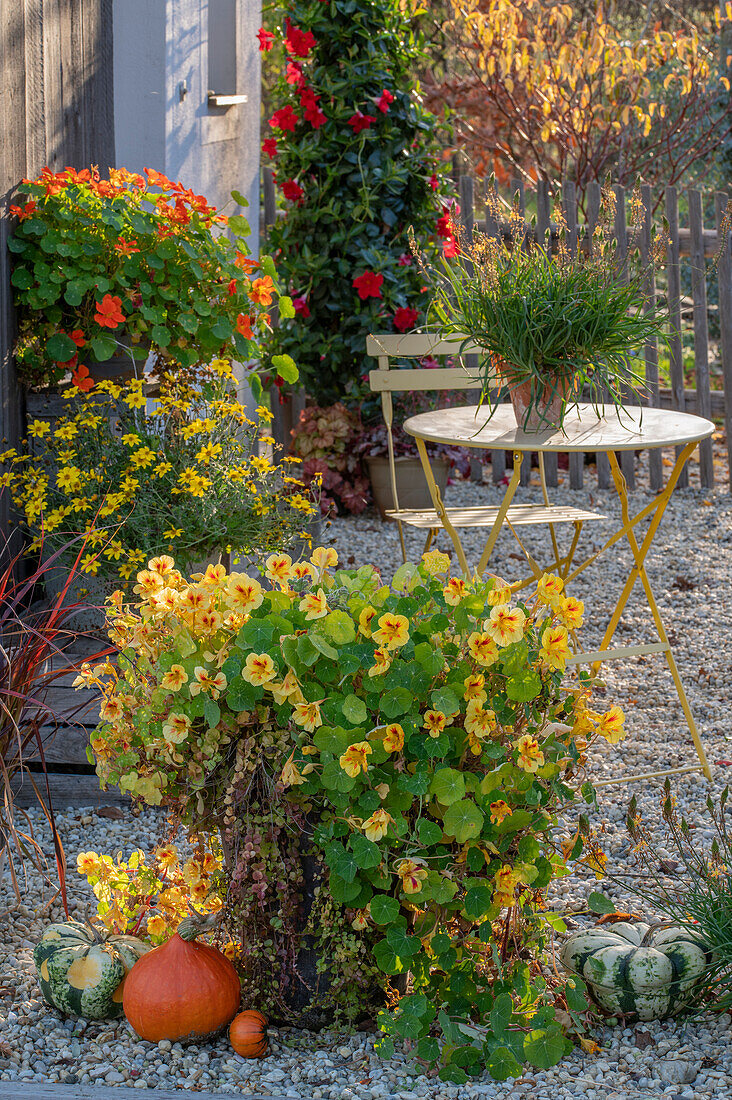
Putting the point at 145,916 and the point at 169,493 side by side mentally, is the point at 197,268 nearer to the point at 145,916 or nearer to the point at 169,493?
the point at 169,493

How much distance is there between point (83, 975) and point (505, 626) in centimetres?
96

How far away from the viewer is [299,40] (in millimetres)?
5617

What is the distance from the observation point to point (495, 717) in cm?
181

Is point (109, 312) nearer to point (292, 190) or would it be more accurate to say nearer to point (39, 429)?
point (39, 429)

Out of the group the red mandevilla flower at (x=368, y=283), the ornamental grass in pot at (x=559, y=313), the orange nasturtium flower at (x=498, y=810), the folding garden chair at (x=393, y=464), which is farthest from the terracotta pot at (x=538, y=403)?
the red mandevilla flower at (x=368, y=283)

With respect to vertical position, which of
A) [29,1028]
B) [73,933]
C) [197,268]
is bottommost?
[29,1028]

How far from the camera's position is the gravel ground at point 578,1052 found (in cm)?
180

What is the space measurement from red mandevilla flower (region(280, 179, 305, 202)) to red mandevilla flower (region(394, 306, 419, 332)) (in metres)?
0.81

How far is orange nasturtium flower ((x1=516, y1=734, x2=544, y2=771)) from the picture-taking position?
5.82ft

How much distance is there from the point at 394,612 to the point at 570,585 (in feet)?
10.5

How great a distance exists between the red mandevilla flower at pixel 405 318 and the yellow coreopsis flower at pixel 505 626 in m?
4.18

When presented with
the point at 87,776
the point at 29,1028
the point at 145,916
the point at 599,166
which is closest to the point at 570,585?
the point at 87,776

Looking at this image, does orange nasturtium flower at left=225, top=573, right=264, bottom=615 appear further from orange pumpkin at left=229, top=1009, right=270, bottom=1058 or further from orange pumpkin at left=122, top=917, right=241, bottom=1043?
orange pumpkin at left=229, top=1009, right=270, bottom=1058

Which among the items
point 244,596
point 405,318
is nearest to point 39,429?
point 244,596
